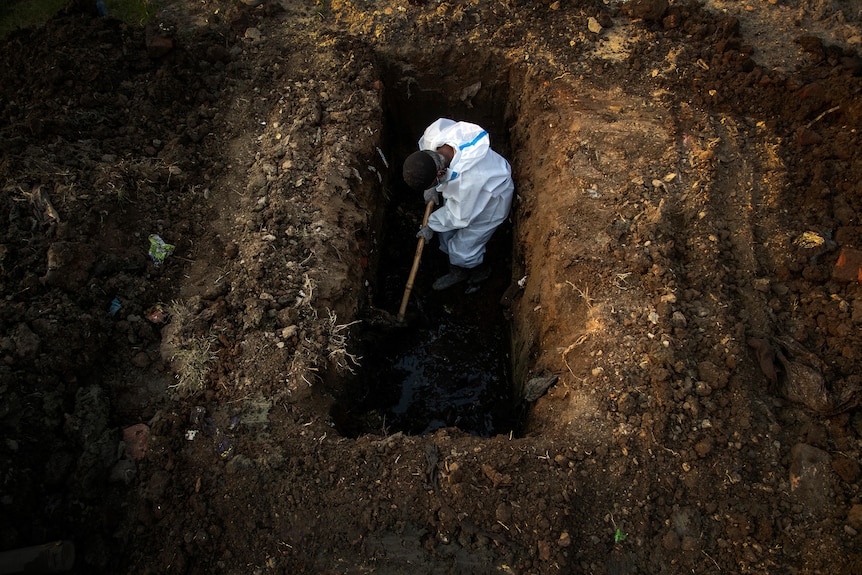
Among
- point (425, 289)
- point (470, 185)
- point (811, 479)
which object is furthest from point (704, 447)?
point (425, 289)

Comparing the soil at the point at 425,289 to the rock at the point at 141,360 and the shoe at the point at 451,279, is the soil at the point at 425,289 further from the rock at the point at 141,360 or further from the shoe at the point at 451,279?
the shoe at the point at 451,279

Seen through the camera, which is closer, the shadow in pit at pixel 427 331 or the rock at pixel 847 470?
the rock at pixel 847 470

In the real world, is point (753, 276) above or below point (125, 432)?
above

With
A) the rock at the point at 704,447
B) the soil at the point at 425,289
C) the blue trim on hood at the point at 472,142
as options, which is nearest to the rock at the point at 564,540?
the soil at the point at 425,289

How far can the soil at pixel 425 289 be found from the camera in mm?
2885

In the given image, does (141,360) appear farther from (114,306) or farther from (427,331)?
(427,331)

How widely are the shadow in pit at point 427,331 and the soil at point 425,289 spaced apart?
52mm

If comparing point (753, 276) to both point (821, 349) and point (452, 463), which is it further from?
point (452, 463)

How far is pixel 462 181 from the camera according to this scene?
4.21m

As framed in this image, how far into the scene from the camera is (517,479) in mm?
2973

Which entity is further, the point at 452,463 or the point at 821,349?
the point at 821,349

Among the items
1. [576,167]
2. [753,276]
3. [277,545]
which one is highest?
[576,167]

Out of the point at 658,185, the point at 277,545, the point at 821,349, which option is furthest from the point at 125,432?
the point at 821,349

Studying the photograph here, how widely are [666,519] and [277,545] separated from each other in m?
2.19
